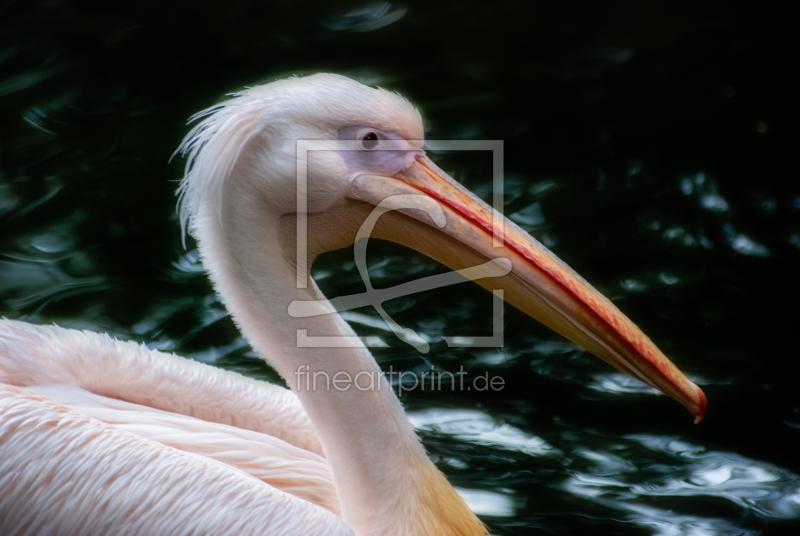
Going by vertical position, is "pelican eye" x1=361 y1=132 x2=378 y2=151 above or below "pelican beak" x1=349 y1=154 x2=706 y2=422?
above

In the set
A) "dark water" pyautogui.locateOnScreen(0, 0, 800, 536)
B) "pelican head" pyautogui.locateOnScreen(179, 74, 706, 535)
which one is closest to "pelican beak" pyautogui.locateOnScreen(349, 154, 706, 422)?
"pelican head" pyautogui.locateOnScreen(179, 74, 706, 535)

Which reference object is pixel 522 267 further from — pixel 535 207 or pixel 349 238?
pixel 535 207

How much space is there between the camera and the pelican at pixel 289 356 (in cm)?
173

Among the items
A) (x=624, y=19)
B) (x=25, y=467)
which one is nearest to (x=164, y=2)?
(x=624, y=19)

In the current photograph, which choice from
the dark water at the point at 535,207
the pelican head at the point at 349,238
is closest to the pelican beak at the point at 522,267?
the pelican head at the point at 349,238

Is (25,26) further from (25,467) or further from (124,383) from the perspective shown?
(25,467)

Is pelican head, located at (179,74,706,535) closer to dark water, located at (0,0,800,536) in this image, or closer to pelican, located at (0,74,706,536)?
pelican, located at (0,74,706,536)

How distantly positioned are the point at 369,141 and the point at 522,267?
47 cm

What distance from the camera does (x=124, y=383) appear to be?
2211 mm

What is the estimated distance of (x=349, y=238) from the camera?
2.03m

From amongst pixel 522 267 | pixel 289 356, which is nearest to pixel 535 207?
pixel 522 267

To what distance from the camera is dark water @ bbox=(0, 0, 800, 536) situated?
2.87 m

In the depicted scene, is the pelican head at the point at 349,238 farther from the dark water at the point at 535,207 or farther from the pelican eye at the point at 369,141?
the dark water at the point at 535,207

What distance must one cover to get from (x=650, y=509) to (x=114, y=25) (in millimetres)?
4245
